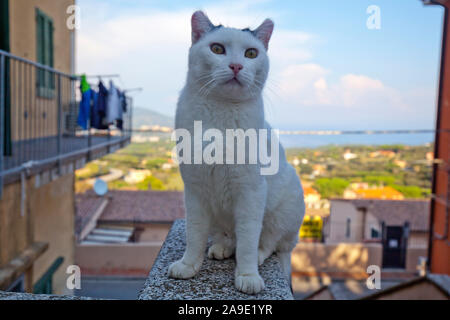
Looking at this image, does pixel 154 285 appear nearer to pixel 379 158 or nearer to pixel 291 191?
pixel 291 191

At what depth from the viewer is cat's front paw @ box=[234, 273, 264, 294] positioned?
4.12 ft

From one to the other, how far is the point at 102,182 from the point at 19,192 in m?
6.24

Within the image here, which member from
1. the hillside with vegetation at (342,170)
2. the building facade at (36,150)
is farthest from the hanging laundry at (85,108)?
the hillside with vegetation at (342,170)

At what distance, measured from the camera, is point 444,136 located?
6074 millimetres

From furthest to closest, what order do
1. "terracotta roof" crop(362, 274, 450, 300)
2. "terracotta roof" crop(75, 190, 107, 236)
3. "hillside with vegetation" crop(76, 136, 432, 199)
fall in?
"terracotta roof" crop(75, 190, 107, 236) < "hillside with vegetation" crop(76, 136, 432, 199) < "terracotta roof" crop(362, 274, 450, 300)

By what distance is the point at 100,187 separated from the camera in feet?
31.0

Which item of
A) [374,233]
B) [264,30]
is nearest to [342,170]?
[374,233]

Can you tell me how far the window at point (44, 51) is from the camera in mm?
4973

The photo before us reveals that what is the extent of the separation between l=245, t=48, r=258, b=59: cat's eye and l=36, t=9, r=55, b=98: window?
4.54 metres

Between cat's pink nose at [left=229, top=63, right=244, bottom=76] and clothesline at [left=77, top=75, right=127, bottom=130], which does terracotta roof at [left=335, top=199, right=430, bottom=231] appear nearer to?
clothesline at [left=77, top=75, right=127, bottom=130]

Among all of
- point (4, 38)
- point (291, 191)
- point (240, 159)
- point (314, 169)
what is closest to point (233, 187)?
point (240, 159)

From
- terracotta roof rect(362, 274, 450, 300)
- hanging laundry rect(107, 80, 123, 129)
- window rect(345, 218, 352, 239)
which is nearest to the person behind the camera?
terracotta roof rect(362, 274, 450, 300)

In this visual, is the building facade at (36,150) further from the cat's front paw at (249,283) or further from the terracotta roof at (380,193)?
the terracotta roof at (380,193)

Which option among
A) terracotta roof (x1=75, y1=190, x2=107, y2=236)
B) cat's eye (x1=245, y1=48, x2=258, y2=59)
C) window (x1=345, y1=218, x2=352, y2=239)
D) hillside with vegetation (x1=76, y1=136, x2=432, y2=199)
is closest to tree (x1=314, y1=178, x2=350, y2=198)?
hillside with vegetation (x1=76, y1=136, x2=432, y2=199)
